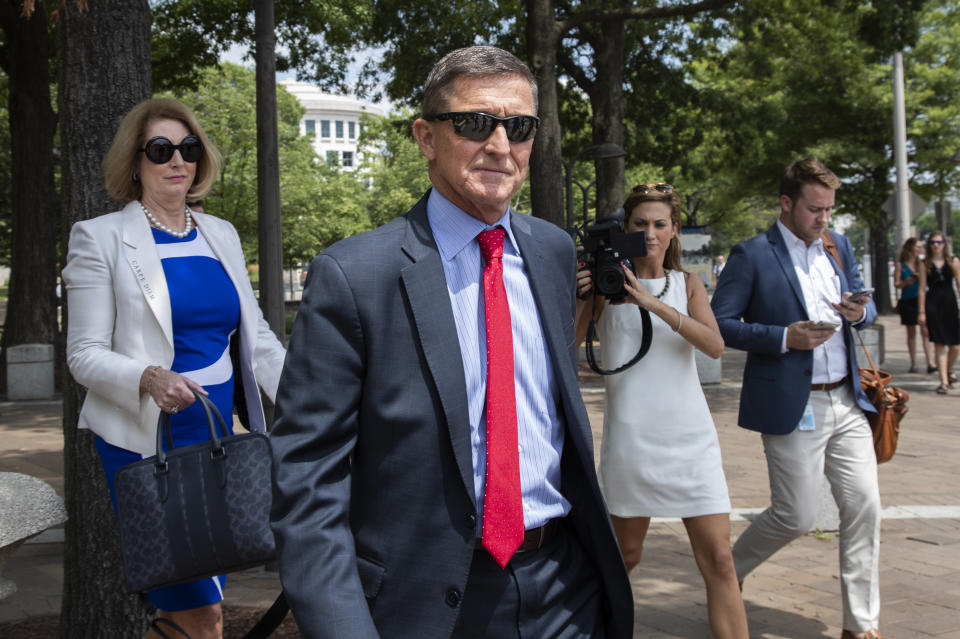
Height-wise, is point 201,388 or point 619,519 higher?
point 201,388

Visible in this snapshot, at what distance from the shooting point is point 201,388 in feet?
10.3

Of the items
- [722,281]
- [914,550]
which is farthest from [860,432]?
[914,550]

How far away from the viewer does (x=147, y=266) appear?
3264 millimetres

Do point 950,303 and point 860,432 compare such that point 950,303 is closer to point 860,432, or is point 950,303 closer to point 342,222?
point 860,432

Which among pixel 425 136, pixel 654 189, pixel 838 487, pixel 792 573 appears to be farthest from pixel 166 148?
pixel 792 573

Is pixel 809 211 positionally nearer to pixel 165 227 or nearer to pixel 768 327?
pixel 768 327

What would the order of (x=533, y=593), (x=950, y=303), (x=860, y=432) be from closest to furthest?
(x=533, y=593)
(x=860, y=432)
(x=950, y=303)

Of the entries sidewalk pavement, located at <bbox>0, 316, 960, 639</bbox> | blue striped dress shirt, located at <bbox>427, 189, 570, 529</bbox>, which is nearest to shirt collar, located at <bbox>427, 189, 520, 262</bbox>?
blue striped dress shirt, located at <bbox>427, 189, 570, 529</bbox>

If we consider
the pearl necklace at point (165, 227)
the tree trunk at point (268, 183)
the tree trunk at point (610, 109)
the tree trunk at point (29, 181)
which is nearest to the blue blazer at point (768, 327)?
the pearl necklace at point (165, 227)

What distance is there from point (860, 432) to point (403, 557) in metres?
3.30

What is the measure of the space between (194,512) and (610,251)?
1.84 meters

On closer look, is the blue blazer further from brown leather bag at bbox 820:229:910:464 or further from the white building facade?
the white building facade

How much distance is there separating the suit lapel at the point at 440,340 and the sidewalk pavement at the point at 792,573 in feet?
10.2

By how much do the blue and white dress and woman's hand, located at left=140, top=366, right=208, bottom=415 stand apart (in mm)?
198
